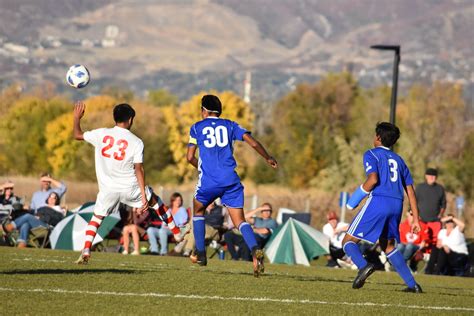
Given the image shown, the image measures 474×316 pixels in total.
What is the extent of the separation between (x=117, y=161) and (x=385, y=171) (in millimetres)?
3304

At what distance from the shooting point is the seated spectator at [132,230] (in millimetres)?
22562

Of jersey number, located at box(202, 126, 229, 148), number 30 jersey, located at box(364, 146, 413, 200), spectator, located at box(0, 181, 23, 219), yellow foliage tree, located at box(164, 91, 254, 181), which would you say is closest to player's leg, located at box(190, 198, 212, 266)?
jersey number, located at box(202, 126, 229, 148)

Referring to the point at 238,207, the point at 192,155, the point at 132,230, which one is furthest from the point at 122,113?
the point at 132,230

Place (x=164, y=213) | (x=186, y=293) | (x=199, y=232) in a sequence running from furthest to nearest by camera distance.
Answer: (x=164, y=213)
(x=199, y=232)
(x=186, y=293)

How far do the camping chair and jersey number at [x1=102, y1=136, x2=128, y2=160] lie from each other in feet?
28.8

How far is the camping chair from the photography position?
23.3 m

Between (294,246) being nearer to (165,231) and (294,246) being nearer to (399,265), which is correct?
(165,231)

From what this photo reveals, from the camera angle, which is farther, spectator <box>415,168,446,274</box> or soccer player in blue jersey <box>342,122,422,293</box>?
spectator <box>415,168,446,274</box>

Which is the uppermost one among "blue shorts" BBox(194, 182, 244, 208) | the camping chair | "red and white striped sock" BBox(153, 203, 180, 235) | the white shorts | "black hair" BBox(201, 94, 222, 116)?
"black hair" BBox(201, 94, 222, 116)

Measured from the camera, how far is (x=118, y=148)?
1480 cm

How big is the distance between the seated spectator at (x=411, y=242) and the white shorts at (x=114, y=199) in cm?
872

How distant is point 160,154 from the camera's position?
420 ft

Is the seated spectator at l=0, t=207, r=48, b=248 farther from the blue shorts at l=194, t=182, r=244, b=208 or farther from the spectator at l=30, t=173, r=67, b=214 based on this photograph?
the blue shorts at l=194, t=182, r=244, b=208

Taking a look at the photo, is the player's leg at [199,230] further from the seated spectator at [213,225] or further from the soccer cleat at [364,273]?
the seated spectator at [213,225]
